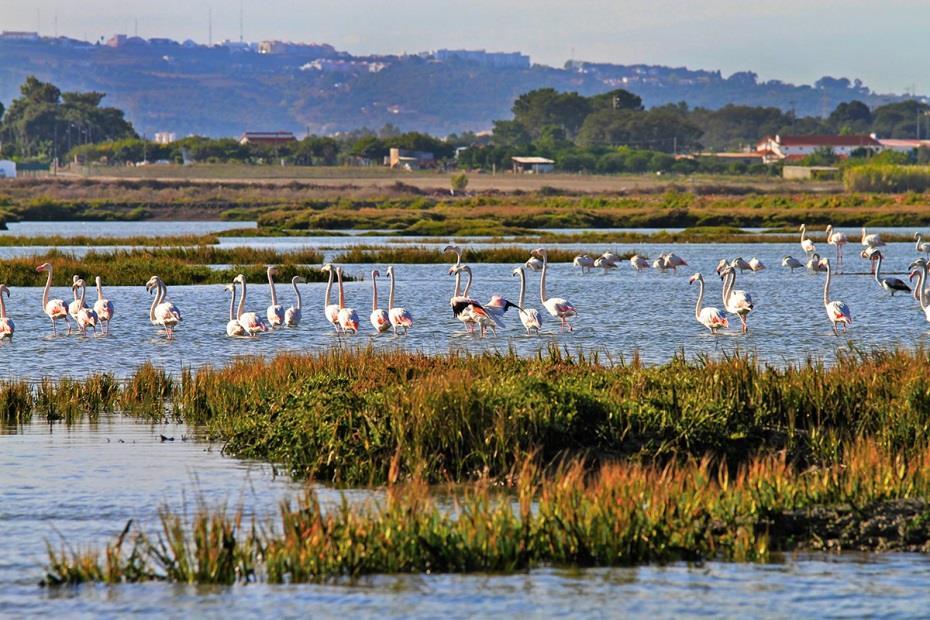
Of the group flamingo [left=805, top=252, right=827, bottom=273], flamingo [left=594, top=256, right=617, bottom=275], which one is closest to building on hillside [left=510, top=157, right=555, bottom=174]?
flamingo [left=594, top=256, right=617, bottom=275]

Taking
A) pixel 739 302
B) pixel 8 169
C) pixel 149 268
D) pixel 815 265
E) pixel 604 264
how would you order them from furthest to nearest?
pixel 8 169 → pixel 604 264 → pixel 815 265 → pixel 149 268 → pixel 739 302

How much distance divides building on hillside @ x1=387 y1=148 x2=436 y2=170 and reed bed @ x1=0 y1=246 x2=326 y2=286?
126m

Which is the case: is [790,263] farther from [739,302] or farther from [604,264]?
[739,302]

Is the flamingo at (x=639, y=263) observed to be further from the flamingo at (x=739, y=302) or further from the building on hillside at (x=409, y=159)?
the building on hillside at (x=409, y=159)

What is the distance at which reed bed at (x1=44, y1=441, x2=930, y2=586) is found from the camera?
35.0ft

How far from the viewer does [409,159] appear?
185 metres

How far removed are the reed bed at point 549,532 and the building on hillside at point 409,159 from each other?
162 m

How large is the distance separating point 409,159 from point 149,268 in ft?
465

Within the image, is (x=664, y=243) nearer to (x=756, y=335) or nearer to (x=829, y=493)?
(x=756, y=335)

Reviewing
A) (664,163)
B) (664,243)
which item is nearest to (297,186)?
(664,163)

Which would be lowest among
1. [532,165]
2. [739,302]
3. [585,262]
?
[585,262]

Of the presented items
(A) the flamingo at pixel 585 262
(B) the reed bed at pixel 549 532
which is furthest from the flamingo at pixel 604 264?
(B) the reed bed at pixel 549 532

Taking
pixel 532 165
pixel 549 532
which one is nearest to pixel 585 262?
pixel 549 532

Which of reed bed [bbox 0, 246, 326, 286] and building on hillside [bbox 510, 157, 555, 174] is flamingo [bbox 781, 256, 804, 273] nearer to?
reed bed [bbox 0, 246, 326, 286]
